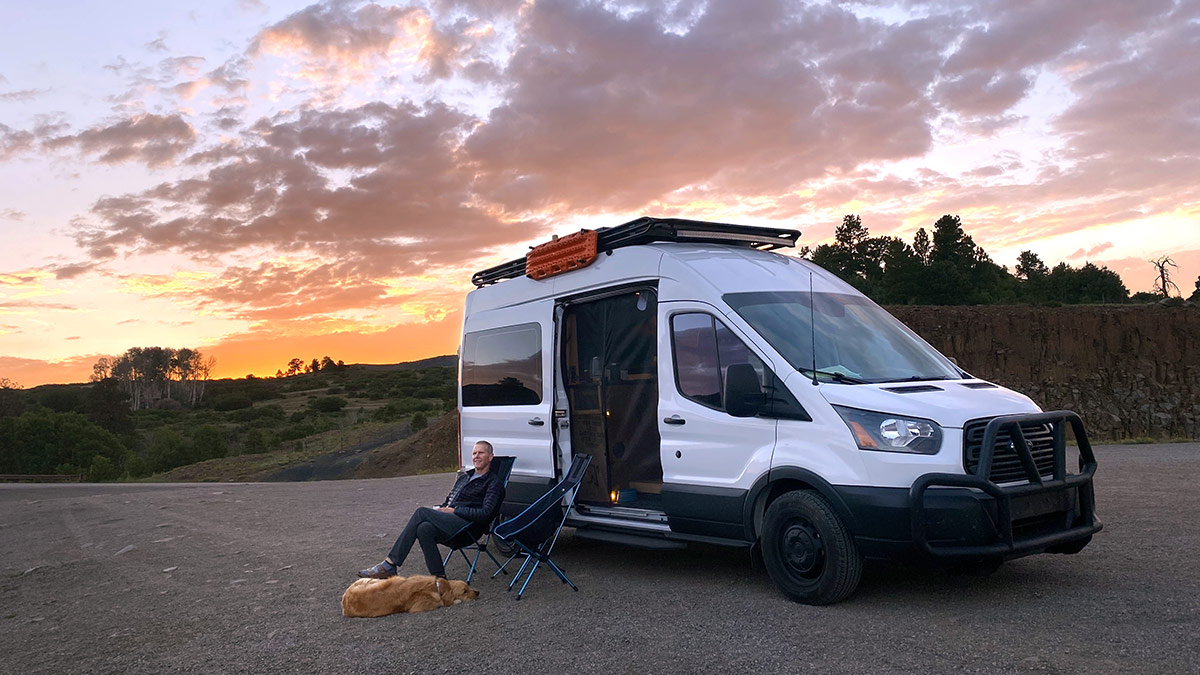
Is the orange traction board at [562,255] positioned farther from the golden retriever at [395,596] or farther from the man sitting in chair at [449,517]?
the golden retriever at [395,596]

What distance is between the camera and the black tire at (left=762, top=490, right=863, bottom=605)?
20.0 ft

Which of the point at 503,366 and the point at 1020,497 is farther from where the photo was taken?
the point at 503,366

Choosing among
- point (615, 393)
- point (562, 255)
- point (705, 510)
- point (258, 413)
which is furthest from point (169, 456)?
point (705, 510)

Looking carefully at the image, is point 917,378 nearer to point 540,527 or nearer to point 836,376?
point 836,376

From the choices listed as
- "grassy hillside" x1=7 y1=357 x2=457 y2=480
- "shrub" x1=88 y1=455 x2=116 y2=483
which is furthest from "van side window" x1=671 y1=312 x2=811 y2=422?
"shrub" x1=88 y1=455 x2=116 y2=483

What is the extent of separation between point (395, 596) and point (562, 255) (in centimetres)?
358

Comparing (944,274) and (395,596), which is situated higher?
(944,274)

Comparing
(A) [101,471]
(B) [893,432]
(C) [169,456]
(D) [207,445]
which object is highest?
(B) [893,432]

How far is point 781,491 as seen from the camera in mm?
6668

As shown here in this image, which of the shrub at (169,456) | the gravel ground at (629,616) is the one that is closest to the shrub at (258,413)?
the shrub at (169,456)

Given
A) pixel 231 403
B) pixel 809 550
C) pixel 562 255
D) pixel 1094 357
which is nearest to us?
pixel 809 550

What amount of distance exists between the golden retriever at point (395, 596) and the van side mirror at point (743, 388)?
8.73 feet

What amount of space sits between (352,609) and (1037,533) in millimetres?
4857

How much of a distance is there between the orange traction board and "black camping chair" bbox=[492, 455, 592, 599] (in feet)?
6.28
